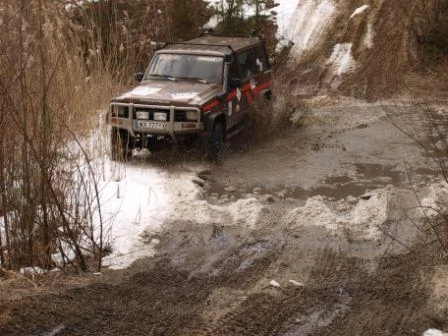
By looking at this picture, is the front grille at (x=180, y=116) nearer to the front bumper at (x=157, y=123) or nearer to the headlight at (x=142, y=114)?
the front bumper at (x=157, y=123)

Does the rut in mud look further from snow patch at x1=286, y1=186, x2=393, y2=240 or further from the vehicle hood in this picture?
the vehicle hood

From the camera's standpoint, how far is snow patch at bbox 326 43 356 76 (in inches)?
690

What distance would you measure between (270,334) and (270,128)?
748 cm

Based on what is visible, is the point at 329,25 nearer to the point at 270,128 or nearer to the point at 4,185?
the point at 270,128

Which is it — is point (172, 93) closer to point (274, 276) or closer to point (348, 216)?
point (348, 216)

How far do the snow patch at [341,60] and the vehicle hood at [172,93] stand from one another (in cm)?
745

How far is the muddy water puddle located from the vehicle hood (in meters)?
1.24

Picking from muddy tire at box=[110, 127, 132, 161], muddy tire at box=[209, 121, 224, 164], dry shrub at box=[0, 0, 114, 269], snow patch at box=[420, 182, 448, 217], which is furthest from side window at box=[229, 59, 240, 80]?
dry shrub at box=[0, 0, 114, 269]

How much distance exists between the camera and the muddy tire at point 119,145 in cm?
1002

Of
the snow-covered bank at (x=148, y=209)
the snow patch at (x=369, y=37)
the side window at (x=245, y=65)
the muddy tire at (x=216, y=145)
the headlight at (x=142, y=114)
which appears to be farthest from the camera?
the snow patch at (x=369, y=37)

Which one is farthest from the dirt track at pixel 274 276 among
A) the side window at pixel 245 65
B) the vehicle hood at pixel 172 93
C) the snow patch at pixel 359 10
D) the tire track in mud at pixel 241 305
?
the snow patch at pixel 359 10

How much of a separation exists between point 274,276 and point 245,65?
19.3 feet

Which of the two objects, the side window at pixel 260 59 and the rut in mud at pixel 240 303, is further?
the side window at pixel 260 59

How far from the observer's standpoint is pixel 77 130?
398 inches
